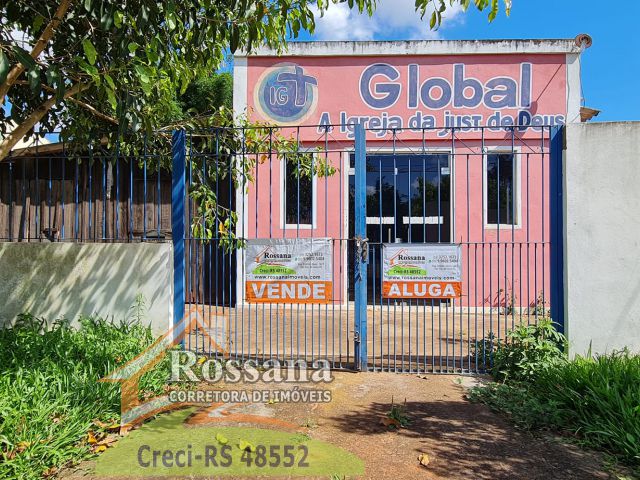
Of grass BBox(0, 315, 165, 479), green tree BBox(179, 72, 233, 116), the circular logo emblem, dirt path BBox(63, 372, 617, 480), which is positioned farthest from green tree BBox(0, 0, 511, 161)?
green tree BBox(179, 72, 233, 116)

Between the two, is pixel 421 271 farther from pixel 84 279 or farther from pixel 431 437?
pixel 84 279

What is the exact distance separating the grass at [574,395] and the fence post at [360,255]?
1.24m

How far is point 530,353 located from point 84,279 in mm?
5061

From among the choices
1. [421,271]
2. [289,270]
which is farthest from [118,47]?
[421,271]

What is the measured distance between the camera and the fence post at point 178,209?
509 centimetres

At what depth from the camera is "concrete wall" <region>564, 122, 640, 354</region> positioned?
4527mm

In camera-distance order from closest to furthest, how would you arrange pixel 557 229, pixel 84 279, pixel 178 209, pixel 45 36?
1. pixel 45 36
2. pixel 557 229
3. pixel 178 209
4. pixel 84 279

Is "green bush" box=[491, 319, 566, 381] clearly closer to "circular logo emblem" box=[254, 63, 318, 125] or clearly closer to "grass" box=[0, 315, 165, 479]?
"grass" box=[0, 315, 165, 479]

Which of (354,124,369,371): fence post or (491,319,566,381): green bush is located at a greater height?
(354,124,369,371): fence post

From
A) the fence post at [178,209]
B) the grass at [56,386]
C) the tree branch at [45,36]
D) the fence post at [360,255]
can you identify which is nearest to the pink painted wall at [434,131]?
the fence post at [178,209]

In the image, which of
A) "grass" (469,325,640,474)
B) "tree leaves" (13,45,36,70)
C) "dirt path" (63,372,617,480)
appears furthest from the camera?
"grass" (469,325,640,474)

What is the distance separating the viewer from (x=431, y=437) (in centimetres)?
347

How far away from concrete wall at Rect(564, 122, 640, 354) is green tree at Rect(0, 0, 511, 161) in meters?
2.11

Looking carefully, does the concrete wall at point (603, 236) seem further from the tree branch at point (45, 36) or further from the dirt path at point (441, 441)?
the tree branch at point (45, 36)
